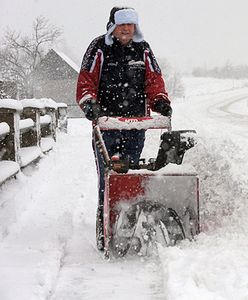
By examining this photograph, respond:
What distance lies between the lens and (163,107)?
4.17 meters

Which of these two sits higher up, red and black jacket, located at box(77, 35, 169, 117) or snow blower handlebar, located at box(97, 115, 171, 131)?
red and black jacket, located at box(77, 35, 169, 117)

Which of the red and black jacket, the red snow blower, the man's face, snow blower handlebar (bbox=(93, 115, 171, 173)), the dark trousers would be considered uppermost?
the man's face

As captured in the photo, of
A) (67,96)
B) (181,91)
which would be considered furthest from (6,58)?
(181,91)

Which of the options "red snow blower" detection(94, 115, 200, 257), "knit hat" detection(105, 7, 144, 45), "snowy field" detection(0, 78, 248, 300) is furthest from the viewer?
"knit hat" detection(105, 7, 144, 45)

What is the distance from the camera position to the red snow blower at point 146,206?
353 centimetres

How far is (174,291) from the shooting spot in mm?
2633

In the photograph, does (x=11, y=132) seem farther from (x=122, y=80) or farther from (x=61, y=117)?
(x=61, y=117)

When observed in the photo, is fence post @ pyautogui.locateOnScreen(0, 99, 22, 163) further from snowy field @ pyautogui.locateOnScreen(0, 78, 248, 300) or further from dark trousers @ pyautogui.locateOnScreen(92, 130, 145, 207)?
dark trousers @ pyautogui.locateOnScreen(92, 130, 145, 207)

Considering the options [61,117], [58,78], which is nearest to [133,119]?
[61,117]

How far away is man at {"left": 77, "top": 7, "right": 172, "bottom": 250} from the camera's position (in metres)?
4.12

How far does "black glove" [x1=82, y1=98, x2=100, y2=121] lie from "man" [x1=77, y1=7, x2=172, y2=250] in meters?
0.14

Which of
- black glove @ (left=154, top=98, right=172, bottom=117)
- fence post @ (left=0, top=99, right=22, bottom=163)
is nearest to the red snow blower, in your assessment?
black glove @ (left=154, top=98, right=172, bottom=117)

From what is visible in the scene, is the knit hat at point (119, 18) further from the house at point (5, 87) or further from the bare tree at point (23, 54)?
the bare tree at point (23, 54)

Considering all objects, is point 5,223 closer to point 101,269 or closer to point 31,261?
point 31,261
